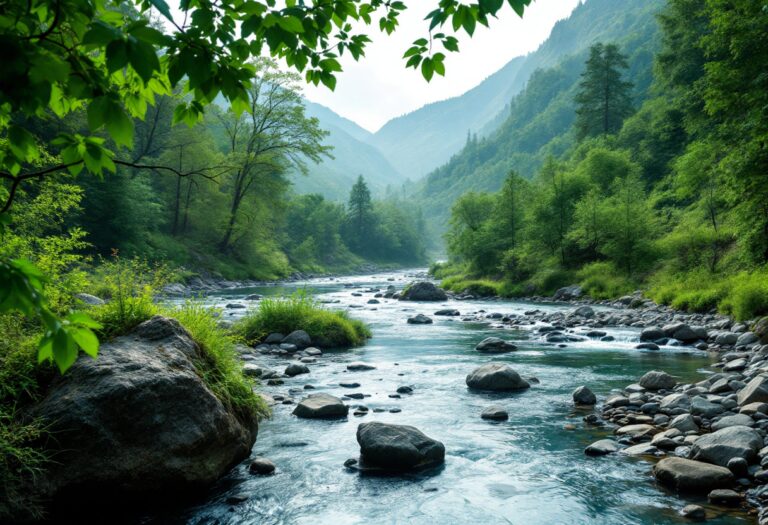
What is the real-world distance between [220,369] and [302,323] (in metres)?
9.91

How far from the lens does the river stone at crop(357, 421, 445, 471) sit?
660 centimetres

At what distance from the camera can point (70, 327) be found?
68.4 inches

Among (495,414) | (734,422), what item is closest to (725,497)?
(734,422)

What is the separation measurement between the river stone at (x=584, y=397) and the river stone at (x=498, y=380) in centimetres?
144

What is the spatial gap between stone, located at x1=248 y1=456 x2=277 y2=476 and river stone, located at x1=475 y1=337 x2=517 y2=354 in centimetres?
1023

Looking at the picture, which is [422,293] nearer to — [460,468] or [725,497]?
[460,468]

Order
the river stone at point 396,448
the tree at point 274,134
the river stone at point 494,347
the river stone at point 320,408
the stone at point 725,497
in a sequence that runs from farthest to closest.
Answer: the tree at point 274,134, the river stone at point 494,347, the river stone at point 320,408, the river stone at point 396,448, the stone at point 725,497

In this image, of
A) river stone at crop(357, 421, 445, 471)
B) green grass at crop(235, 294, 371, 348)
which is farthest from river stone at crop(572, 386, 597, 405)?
green grass at crop(235, 294, 371, 348)

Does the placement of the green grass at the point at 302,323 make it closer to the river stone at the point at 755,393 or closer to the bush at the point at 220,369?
the bush at the point at 220,369

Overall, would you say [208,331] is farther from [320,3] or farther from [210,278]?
[210,278]

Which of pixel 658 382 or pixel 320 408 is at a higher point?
pixel 320 408

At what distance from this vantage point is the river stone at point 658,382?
10031mm

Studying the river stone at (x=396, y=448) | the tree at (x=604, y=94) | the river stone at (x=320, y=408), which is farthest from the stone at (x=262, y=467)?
the tree at (x=604, y=94)

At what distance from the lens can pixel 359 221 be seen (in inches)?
4434
